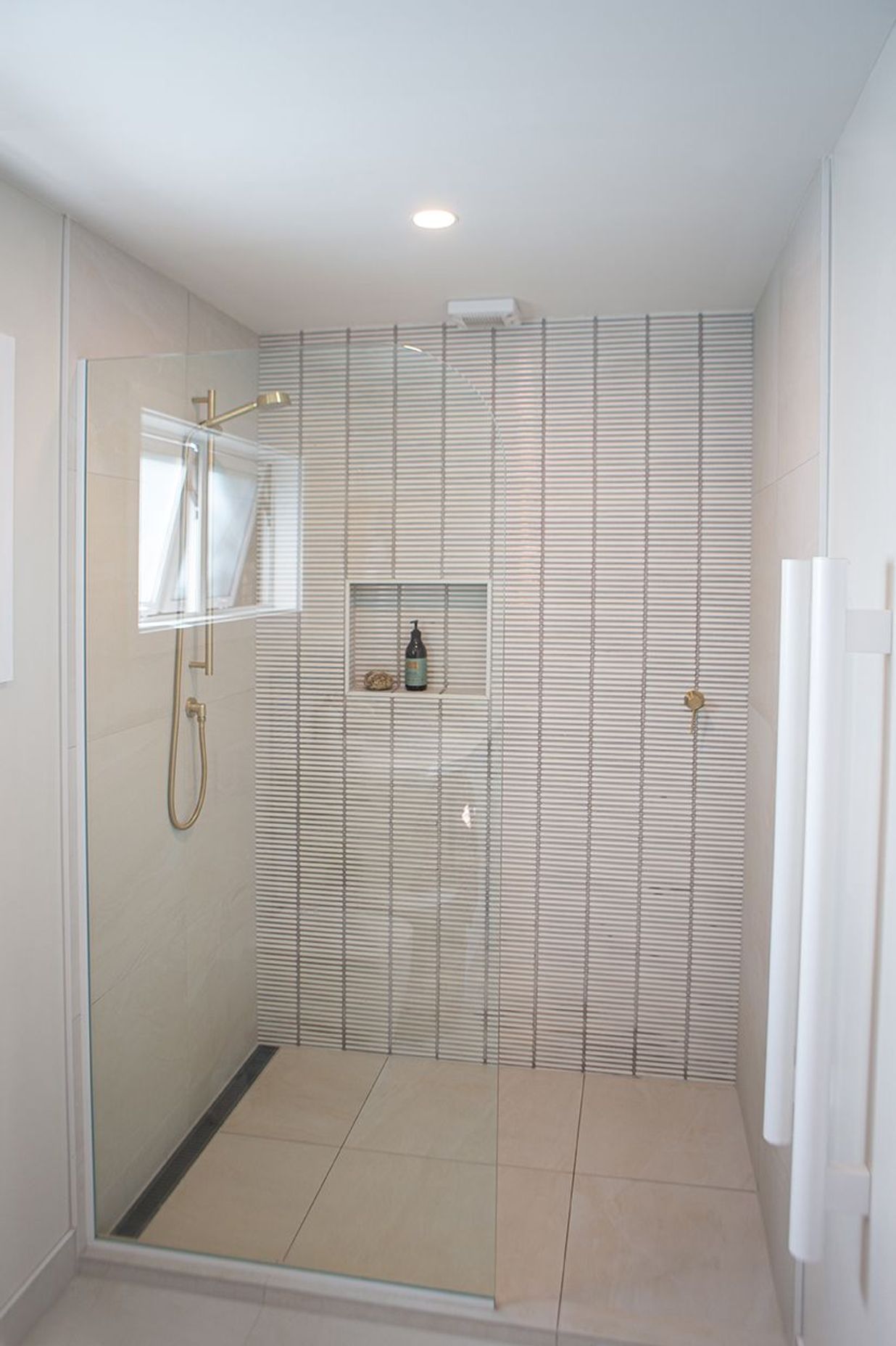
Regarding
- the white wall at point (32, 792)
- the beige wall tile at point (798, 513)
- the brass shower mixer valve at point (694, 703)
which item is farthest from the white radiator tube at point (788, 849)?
the brass shower mixer valve at point (694, 703)

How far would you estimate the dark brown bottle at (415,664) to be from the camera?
207 cm

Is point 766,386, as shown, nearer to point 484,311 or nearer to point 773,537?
point 773,537

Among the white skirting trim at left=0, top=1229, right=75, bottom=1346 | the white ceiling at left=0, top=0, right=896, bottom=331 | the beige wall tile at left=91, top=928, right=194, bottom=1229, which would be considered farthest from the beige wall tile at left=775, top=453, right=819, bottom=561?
the white skirting trim at left=0, top=1229, right=75, bottom=1346

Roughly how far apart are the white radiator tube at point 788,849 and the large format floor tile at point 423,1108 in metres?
0.88

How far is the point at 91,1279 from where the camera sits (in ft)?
7.60

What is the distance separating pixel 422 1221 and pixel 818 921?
1323 millimetres

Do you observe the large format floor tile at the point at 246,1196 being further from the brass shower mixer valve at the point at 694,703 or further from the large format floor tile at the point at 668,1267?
the brass shower mixer valve at the point at 694,703

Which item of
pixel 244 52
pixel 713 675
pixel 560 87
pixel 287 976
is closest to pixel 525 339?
pixel 713 675

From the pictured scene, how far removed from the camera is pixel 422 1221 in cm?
216

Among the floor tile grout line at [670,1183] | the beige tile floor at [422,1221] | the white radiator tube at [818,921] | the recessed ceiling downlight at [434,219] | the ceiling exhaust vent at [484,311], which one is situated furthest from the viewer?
the ceiling exhaust vent at [484,311]

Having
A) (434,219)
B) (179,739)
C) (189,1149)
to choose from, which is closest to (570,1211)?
(189,1149)

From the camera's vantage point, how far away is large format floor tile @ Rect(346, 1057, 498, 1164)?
2.12 metres

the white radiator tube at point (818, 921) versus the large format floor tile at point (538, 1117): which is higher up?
the white radiator tube at point (818, 921)

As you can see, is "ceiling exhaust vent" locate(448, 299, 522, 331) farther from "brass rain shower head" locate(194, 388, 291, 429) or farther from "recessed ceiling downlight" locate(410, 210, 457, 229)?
"brass rain shower head" locate(194, 388, 291, 429)
